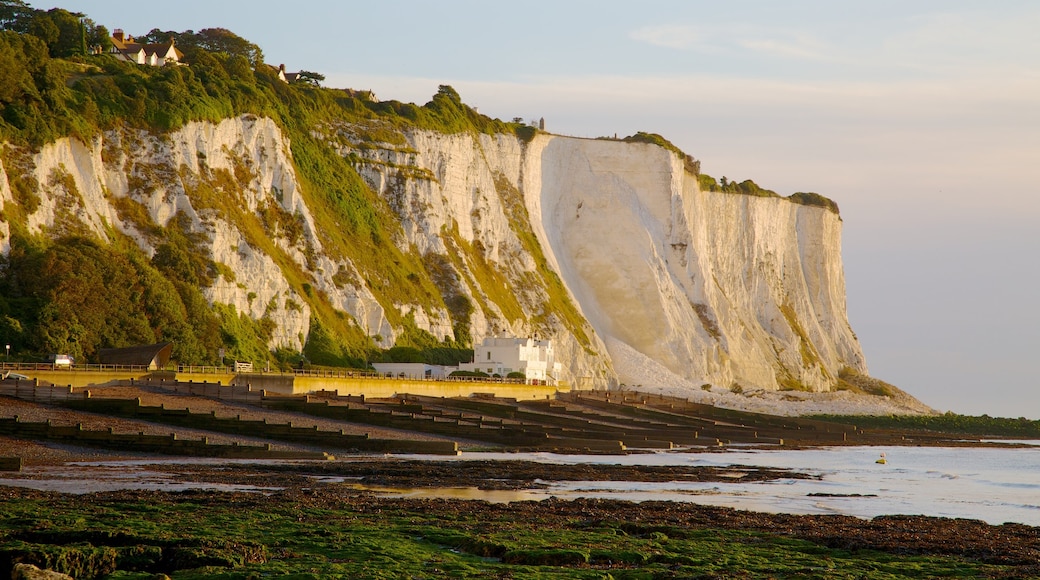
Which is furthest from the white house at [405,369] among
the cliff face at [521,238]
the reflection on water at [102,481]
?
the reflection on water at [102,481]

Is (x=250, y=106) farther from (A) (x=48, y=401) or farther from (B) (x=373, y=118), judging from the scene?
(A) (x=48, y=401)

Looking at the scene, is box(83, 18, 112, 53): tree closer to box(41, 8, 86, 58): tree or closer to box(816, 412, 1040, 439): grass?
box(41, 8, 86, 58): tree

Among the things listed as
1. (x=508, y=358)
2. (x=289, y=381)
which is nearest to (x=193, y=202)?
(x=289, y=381)

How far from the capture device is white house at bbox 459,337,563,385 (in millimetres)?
66500

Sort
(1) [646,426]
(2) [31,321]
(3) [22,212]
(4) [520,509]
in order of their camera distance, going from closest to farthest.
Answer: (4) [520,509] < (2) [31,321] < (3) [22,212] < (1) [646,426]

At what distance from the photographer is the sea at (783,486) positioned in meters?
23.2

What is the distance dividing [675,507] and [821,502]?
17.1ft

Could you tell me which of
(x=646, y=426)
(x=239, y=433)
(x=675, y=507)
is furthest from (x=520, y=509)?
(x=646, y=426)

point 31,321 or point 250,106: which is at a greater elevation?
point 250,106

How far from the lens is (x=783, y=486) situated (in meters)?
29.6

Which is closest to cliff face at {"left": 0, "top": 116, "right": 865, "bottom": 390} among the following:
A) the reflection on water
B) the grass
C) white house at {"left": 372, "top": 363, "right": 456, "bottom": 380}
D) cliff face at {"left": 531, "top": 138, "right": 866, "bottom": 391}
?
cliff face at {"left": 531, "top": 138, "right": 866, "bottom": 391}

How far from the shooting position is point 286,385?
151 ft

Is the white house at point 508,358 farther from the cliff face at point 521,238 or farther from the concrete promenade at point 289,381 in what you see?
the cliff face at point 521,238

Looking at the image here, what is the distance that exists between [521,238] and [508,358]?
2116cm
